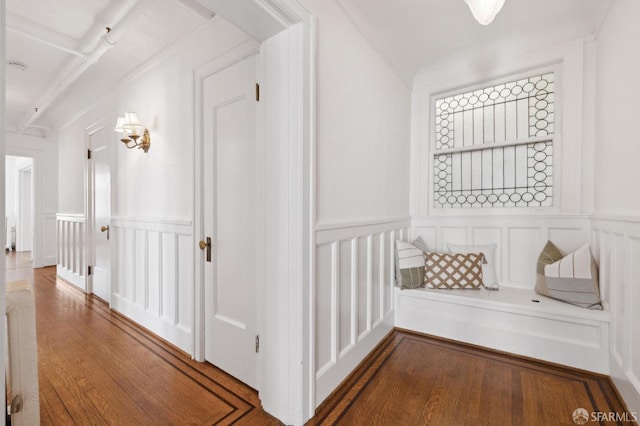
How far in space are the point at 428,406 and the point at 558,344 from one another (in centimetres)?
110

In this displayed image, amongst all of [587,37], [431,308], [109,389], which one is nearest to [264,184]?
[109,389]

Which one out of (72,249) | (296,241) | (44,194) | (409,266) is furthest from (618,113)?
(44,194)

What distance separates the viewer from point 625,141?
1545 millimetres

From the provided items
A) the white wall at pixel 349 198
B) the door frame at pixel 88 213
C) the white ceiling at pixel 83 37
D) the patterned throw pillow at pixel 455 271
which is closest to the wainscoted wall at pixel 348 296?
the white wall at pixel 349 198

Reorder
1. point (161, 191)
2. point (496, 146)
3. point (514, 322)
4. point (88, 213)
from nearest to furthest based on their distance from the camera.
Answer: point (514, 322) < point (161, 191) < point (496, 146) < point (88, 213)

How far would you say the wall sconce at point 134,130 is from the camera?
2.37 m

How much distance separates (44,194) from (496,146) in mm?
7122

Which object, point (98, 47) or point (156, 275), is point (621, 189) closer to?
point (156, 275)

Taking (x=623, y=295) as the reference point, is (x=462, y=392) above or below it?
below

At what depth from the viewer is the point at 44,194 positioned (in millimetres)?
5148

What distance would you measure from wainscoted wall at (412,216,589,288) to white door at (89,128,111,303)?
11.3 feet

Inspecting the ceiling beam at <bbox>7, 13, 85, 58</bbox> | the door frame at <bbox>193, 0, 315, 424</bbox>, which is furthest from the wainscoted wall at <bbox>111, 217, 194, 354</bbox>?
the ceiling beam at <bbox>7, 13, 85, 58</bbox>

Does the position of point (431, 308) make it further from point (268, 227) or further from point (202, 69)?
point (202, 69)

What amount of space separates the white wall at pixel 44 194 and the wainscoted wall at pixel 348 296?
6147 mm
